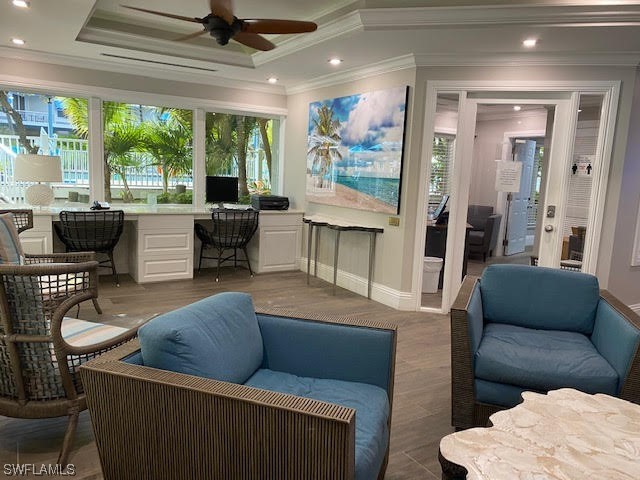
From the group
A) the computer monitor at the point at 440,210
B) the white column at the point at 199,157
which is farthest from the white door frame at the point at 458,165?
the white column at the point at 199,157

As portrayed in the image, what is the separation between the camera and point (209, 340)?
1697 mm

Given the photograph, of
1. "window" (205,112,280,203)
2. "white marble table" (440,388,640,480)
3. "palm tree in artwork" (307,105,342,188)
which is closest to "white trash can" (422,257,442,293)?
"palm tree in artwork" (307,105,342,188)

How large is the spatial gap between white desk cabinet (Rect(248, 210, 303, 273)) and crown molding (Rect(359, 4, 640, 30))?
292 cm

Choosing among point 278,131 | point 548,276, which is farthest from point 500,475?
point 278,131

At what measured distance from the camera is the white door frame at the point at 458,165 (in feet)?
13.4

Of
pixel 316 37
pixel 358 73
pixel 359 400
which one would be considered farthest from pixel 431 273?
pixel 359 400

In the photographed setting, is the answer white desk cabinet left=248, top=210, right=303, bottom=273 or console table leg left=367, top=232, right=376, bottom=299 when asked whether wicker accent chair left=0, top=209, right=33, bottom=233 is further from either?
console table leg left=367, top=232, right=376, bottom=299

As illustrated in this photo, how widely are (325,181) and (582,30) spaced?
3.01 m

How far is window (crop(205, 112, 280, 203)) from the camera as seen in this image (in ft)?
20.5

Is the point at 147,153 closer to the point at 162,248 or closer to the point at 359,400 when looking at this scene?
the point at 162,248

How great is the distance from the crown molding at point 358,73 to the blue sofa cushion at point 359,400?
3.37 meters

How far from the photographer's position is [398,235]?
469 cm

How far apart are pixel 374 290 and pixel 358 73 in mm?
2324

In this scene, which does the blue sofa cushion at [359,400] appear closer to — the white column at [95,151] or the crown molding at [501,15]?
the crown molding at [501,15]
